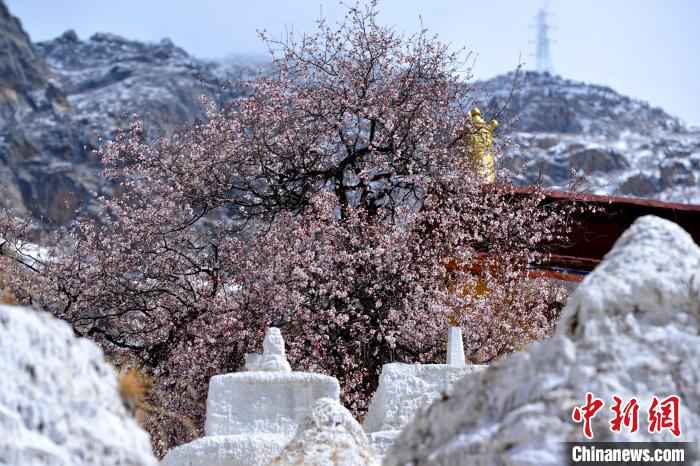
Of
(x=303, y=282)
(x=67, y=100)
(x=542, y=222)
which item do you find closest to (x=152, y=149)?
(x=303, y=282)

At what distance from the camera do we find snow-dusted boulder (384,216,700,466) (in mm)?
2549

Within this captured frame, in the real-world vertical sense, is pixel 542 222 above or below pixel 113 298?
above

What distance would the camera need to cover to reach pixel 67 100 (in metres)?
132

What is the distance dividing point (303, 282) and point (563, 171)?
12651cm

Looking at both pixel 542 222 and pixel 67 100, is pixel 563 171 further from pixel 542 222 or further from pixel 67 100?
pixel 542 222

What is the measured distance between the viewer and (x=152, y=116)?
10025 centimetres

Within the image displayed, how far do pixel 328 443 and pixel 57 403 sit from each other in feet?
8.34

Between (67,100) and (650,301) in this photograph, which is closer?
(650,301)

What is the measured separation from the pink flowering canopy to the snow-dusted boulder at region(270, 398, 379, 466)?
21.6ft

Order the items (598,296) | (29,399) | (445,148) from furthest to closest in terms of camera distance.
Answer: (445,148), (598,296), (29,399)

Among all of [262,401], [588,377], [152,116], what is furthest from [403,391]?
[152,116]

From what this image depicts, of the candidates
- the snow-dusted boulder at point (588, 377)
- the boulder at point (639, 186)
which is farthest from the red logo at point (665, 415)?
the boulder at point (639, 186)

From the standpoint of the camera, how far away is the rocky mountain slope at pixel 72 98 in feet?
363

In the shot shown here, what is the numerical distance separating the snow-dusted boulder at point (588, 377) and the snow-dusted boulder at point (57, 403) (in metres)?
0.88
